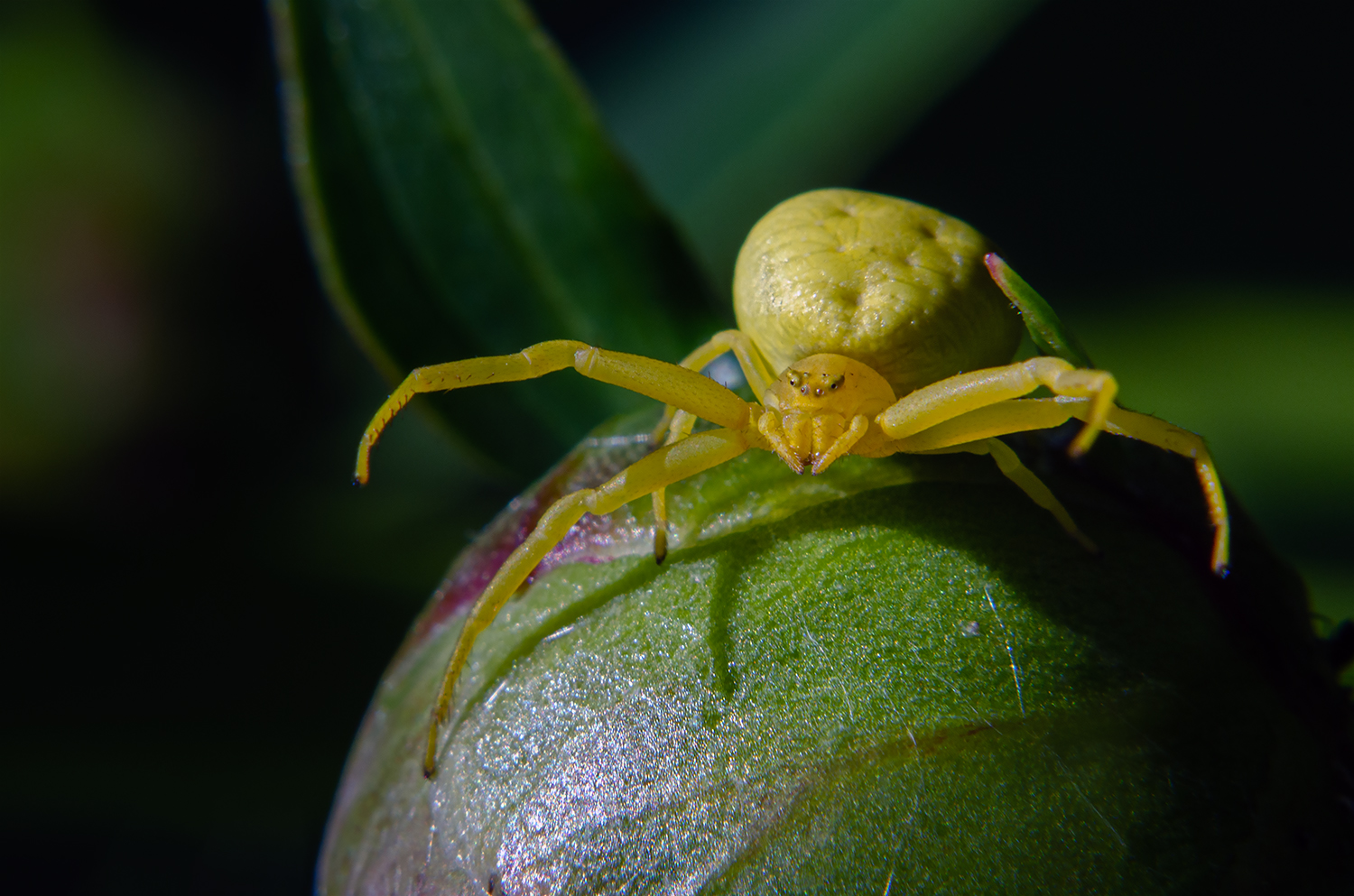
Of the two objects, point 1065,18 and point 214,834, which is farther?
point 1065,18

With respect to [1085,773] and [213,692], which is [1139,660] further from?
[213,692]

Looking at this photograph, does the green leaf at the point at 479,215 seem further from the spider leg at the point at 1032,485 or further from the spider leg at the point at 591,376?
the spider leg at the point at 1032,485

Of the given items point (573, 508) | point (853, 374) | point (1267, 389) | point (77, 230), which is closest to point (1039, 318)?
point (853, 374)

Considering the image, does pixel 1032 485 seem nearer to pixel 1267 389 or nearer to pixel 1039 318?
pixel 1039 318

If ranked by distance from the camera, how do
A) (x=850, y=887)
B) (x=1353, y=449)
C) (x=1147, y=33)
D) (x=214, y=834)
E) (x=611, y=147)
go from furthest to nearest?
(x=1147, y=33) < (x=1353, y=449) < (x=214, y=834) < (x=611, y=147) < (x=850, y=887)

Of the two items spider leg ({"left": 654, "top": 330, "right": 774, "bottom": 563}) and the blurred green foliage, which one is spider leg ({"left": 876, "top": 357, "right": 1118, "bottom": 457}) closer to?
spider leg ({"left": 654, "top": 330, "right": 774, "bottom": 563})

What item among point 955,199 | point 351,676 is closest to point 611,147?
point 351,676

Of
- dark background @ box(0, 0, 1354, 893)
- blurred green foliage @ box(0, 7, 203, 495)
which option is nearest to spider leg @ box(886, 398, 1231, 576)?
dark background @ box(0, 0, 1354, 893)
